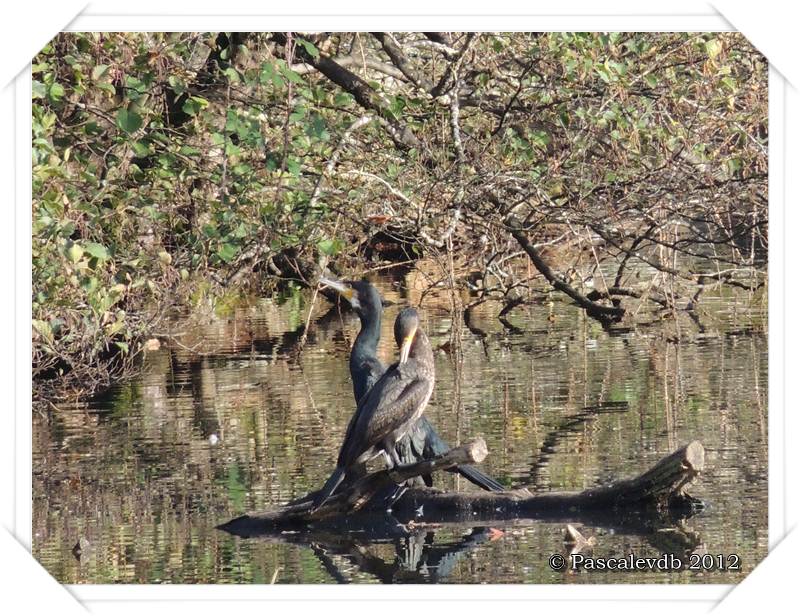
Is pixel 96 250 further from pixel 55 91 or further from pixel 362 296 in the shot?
pixel 362 296

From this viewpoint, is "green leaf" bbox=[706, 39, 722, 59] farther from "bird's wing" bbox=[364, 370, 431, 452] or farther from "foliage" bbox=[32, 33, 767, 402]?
"bird's wing" bbox=[364, 370, 431, 452]

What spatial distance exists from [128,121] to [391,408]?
9.05ft

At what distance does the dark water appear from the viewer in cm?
691

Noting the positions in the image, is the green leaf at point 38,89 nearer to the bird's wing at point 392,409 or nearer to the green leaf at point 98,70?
the green leaf at point 98,70

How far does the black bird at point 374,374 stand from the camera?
7582 millimetres

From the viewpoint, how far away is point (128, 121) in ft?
29.4

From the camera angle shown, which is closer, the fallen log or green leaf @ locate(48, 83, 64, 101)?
the fallen log

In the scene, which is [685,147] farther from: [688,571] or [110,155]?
[688,571]

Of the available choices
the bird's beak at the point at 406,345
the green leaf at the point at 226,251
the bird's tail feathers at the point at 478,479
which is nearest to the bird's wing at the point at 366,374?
the bird's beak at the point at 406,345

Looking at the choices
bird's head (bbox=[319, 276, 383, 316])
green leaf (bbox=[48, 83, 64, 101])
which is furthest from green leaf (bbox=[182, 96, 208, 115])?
bird's head (bbox=[319, 276, 383, 316])

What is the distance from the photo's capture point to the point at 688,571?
6684 mm

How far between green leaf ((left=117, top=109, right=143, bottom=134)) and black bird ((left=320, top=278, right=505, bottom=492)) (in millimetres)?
1598

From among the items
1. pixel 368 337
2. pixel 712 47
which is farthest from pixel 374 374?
pixel 712 47

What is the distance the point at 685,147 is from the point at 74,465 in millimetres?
4841
